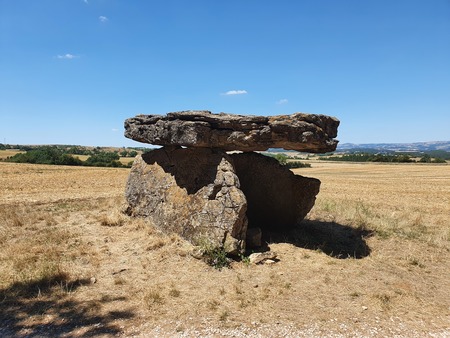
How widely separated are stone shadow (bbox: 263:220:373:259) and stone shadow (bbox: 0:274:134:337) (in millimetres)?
5239

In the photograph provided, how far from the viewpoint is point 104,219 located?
11.1 metres

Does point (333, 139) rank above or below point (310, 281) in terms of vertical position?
above

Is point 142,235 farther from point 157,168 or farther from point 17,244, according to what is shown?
point 17,244

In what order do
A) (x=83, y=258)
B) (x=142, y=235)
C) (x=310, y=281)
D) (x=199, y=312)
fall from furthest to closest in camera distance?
(x=142, y=235), (x=83, y=258), (x=310, y=281), (x=199, y=312)

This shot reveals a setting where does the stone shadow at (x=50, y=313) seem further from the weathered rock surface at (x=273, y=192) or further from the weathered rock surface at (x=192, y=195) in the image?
the weathered rock surface at (x=273, y=192)

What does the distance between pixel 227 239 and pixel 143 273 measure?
6.81 feet

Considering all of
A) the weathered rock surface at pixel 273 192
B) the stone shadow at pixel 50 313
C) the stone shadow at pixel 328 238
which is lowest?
the stone shadow at pixel 328 238

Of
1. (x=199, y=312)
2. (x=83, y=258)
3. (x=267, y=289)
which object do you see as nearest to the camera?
(x=199, y=312)

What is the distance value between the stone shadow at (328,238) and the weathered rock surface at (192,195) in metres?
1.93

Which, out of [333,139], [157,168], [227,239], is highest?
[333,139]

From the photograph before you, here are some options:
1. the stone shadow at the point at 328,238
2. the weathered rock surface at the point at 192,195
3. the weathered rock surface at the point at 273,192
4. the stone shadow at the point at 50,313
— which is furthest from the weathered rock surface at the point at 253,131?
the stone shadow at the point at 50,313

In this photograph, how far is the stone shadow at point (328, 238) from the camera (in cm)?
919

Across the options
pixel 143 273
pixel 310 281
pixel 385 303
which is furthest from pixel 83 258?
pixel 385 303

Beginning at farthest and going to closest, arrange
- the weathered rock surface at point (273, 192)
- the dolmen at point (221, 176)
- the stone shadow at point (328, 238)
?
the weathered rock surface at point (273, 192) < the stone shadow at point (328, 238) < the dolmen at point (221, 176)
